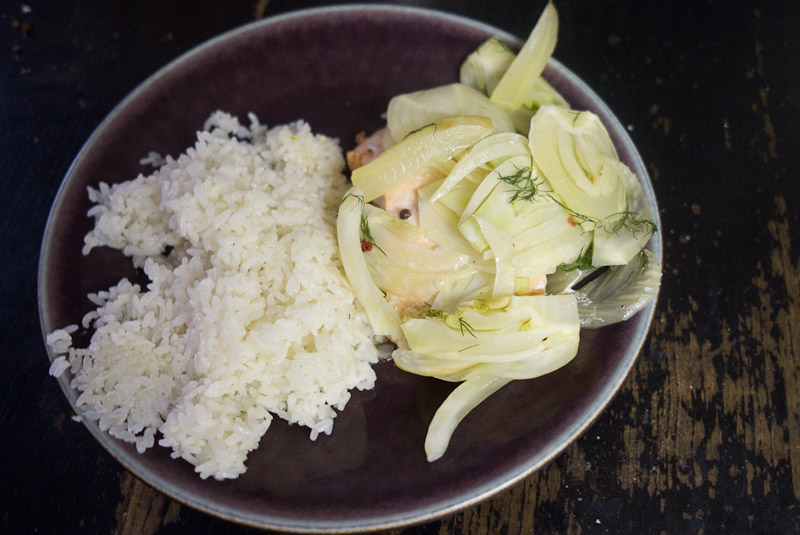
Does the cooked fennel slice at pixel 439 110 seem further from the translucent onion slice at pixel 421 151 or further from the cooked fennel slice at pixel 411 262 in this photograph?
the cooked fennel slice at pixel 411 262

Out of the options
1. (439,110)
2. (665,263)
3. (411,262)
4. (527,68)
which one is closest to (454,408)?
(411,262)

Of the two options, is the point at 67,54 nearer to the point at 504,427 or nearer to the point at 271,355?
the point at 271,355

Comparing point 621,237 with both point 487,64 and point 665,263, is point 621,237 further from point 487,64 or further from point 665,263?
point 487,64

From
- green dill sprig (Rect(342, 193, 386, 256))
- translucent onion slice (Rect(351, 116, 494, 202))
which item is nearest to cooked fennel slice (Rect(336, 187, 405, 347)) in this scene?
green dill sprig (Rect(342, 193, 386, 256))

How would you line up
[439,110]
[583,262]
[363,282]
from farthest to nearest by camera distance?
[439,110]
[583,262]
[363,282]

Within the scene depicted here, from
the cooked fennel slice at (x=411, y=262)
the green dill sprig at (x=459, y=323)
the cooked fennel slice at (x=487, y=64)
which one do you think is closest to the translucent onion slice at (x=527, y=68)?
the cooked fennel slice at (x=487, y=64)

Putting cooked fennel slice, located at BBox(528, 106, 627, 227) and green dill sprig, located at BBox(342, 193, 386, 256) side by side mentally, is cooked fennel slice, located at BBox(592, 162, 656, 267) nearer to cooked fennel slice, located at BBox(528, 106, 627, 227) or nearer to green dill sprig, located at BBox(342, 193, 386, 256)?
cooked fennel slice, located at BBox(528, 106, 627, 227)

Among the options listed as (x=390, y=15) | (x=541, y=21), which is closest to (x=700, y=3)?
(x=541, y=21)
